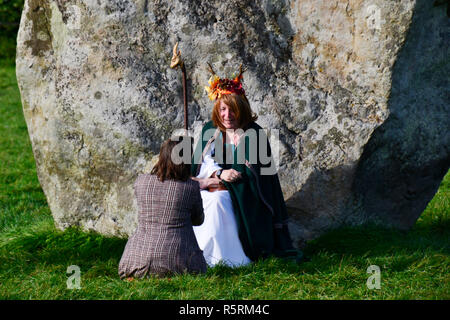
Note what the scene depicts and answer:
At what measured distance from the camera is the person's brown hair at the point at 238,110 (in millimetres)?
6223

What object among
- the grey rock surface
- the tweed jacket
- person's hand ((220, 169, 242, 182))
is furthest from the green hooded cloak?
the tweed jacket

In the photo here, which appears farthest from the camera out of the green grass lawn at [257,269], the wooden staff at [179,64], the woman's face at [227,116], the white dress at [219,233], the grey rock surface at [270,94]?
the grey rock surface at [270,94]

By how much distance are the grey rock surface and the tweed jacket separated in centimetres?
151

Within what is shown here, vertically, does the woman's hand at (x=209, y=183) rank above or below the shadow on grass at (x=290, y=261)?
above

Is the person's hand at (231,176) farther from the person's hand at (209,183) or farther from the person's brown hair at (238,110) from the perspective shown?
the person's brown hair at (238,110)

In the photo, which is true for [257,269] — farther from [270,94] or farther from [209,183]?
[270,94]

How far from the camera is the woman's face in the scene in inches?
246

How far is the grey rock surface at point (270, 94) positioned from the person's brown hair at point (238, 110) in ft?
1.82

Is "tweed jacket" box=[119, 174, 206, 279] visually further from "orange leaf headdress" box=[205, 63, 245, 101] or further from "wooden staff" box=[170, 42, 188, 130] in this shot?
"wooden staff" box=[170, 42, 188, 130]

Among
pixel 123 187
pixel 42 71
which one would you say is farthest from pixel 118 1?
pixel 123 187

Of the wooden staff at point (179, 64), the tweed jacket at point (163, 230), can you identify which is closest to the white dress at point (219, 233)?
the tweed jacket at point (163, 230)

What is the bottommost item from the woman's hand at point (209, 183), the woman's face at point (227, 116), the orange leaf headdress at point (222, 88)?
the woman's hand at point (209, 183)

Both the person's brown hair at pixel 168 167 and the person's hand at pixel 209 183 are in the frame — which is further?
the person's hand at pixel 209 183

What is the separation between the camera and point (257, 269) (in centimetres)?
570
